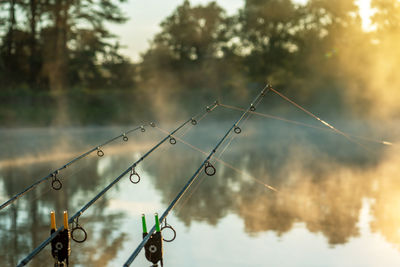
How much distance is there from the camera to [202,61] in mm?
47812

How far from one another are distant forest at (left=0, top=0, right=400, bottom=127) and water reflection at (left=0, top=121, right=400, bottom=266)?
1138 centimetres

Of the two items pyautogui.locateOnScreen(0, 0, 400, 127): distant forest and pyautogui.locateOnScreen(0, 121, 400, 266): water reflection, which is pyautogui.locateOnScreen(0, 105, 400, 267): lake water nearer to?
pyautogui.locateOnScreen(0, 121, 400, 266): water reflection

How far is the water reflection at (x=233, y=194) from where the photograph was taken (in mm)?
13016

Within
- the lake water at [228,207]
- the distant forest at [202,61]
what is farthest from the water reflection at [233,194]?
the distant forest at [202,61]

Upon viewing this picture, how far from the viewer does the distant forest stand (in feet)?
139

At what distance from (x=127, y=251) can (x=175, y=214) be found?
3.40 meters

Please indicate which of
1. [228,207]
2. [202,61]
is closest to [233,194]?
[228,207]

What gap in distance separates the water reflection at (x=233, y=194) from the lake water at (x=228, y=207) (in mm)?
36

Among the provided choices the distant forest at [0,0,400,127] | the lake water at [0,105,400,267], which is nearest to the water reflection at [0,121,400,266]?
the lake water at [0,105,400,267]

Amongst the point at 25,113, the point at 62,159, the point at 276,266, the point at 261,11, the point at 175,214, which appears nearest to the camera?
the point at 276,266

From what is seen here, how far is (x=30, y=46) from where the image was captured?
42.5m

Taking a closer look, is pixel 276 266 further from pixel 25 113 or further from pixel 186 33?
pixel 186 33

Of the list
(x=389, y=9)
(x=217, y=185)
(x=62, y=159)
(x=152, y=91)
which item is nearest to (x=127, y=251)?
(x=217, y=185)

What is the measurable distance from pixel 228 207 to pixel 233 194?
218 cm
